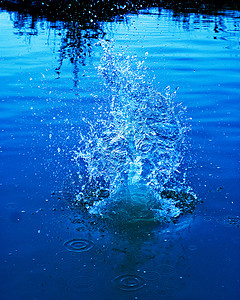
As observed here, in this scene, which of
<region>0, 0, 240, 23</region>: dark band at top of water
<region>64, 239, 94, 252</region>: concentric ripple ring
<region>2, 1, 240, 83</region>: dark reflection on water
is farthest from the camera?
<region>0, 0, 240, 23</region>: dark band at top of water

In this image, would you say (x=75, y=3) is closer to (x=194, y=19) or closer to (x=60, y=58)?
(x=194, y=19)

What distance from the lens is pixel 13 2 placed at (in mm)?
20500

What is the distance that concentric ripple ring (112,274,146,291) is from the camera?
4.61 meters

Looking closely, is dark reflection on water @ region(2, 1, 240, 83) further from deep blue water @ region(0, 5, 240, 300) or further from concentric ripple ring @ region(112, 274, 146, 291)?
concentric ripple ring @ region(112, 274, 146, 291)

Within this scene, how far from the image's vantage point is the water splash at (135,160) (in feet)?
19.5

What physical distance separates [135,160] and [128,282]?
7.36ft

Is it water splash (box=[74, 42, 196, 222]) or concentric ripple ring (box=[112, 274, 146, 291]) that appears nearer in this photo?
concentric ripple ring (box=[112, 274, 146, 291])

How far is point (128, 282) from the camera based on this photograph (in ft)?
15.4

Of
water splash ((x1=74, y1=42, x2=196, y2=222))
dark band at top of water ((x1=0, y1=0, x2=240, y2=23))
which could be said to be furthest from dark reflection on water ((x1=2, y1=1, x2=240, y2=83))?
water splash ((x1=74, y1=42, x2=196, y2=222))

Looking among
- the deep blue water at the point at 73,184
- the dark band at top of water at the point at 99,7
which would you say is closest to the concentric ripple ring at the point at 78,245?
the deep blue water at the point at 73,184

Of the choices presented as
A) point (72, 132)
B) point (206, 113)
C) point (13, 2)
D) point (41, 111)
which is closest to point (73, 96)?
point (41, 111)

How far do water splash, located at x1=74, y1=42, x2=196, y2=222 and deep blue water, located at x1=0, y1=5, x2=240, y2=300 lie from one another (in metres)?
0.21

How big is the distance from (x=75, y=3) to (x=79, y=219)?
16049mm

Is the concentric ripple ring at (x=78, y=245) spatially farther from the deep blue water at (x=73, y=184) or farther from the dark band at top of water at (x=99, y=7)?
the dark band at top of water at (x=99, y=7)
